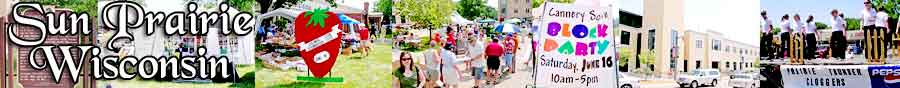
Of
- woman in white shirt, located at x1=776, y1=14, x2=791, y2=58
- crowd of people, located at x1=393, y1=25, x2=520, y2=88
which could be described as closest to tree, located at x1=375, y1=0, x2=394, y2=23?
crowd of people, located at x1=393, y1=25, x2=520, y2=88

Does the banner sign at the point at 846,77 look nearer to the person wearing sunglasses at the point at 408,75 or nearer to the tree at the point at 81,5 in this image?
the person wearing sunglasses at the point at 408,75

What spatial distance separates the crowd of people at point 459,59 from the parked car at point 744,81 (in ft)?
3.69

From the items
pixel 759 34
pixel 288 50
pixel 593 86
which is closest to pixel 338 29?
pixel 288 50

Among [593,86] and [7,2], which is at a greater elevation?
[7,2]

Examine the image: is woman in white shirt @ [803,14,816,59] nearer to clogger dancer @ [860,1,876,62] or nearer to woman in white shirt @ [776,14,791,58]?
woman in white shirt @ [776,14,791,58]

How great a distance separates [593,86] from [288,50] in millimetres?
1614

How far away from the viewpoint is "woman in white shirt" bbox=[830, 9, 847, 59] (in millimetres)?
6512

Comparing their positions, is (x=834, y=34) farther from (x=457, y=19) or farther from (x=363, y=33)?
(x=363, y=33)

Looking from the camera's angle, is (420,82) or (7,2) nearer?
(7,2)

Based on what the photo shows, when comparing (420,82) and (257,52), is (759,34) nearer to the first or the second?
(420,82)

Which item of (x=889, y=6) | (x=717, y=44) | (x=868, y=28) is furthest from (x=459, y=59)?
(x=889, y=6)

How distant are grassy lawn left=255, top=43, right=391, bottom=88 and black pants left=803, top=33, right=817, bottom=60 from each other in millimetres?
2141

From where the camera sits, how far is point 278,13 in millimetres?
6836

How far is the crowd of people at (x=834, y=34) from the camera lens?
6.54m
